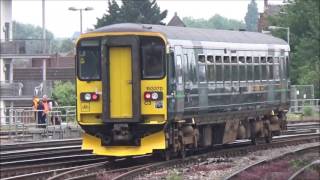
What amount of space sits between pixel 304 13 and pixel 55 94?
21.3 meters

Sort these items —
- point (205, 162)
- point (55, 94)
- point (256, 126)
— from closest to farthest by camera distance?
point (205, 162)
point (256, 126)
point (55, 94)

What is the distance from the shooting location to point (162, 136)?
1864cm

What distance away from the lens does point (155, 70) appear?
60.7 feet

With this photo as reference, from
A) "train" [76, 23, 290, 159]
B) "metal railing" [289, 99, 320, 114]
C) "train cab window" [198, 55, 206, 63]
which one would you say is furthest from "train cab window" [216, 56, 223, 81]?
"metal railing" [289, 99, 320, 114]

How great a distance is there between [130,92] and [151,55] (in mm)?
921

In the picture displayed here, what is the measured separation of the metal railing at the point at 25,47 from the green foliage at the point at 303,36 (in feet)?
57.6

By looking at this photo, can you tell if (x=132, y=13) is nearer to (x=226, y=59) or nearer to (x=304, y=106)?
(x=304, y=106)

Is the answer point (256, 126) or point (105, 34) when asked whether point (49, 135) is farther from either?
point (105, 34)

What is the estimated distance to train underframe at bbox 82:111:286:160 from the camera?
18.5 m

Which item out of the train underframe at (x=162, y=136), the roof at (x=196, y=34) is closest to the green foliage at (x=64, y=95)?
the roof at (x=196, y=34)

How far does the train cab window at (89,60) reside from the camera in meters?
18.7

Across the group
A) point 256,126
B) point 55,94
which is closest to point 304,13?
point 55,94

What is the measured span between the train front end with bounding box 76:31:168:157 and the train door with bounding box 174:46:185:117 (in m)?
0.62

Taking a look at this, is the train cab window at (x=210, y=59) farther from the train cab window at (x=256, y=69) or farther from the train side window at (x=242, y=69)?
the train cab window at (x=256, y=69)
